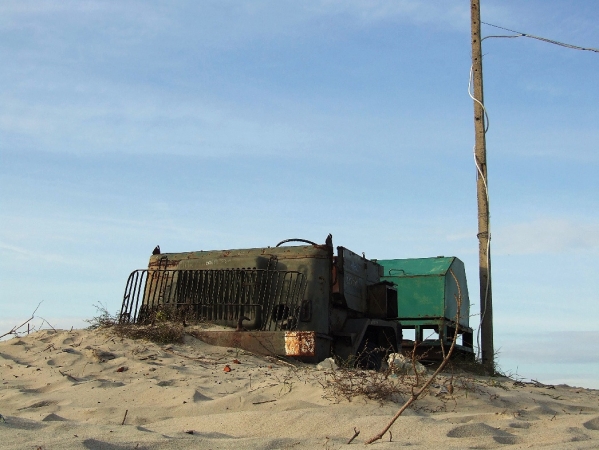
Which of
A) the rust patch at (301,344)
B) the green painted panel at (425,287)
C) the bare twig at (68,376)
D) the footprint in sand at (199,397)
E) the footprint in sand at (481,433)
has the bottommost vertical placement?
the footprint in sand at (481,433)

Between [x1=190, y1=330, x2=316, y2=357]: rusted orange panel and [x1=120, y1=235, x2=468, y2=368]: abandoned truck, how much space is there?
14 millimetres

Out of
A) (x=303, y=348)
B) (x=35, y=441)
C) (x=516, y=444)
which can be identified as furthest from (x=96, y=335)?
(x=516, y=444)

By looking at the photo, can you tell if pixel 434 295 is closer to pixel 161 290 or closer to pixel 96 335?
pixel 161 290

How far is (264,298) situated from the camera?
37.5 ft

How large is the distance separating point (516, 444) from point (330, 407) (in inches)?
76.2

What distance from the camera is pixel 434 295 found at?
17.3 m

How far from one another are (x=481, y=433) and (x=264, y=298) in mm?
5847

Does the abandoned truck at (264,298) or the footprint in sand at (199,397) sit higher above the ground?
the abandoned truck at (264,298)

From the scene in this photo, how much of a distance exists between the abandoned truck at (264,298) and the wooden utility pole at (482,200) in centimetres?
308

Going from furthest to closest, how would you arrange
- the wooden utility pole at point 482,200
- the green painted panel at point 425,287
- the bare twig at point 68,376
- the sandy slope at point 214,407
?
1. the green painted panel at point 425,287
2. the wooden utility pole at point 482,200
3. the bare twig at point 68,376
4. the sandy slope at point 214,407

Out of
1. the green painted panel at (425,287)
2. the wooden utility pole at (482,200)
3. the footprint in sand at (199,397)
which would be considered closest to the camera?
the footprint in sand at (199,397)

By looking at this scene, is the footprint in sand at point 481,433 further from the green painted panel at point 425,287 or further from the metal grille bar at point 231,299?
the green painted panel at point 425,287

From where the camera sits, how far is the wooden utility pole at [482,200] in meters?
14.9

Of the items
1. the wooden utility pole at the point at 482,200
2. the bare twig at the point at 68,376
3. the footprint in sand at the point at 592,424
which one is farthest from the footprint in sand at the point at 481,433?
the wooden utility pole at the point at 482,200
